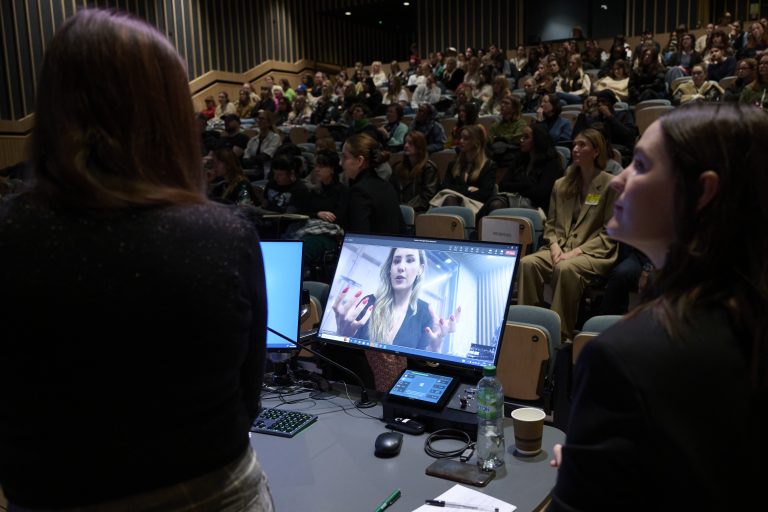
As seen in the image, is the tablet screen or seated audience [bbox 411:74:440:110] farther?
seated audience [bbox 411:74:440:110]

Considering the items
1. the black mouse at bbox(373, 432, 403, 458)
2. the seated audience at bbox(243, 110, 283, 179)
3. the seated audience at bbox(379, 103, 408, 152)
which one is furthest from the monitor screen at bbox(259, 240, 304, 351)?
the seated audience at bbox(243, 110, 283, 179)

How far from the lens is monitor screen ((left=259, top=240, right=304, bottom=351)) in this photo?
74.9 inches

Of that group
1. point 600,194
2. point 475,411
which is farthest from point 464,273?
point 600,194

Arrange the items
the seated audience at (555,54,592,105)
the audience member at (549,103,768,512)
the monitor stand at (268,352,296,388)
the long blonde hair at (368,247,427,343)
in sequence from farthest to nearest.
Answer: the seated audience at (555,54,592,105) → the monitor stand at (268,352,296,388) → the long blonde hair at (368,247,427,343) → the audience member at (549,103,768,512)

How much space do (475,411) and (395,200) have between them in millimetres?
2855

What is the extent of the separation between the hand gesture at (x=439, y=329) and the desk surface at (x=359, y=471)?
23 cm

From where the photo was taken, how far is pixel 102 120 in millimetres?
839

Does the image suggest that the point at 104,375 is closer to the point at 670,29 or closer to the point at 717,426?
the point at 717,426

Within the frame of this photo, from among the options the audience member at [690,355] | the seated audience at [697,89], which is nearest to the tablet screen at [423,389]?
the audience member at [690,355]

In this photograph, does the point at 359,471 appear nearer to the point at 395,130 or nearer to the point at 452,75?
the point at 395,130

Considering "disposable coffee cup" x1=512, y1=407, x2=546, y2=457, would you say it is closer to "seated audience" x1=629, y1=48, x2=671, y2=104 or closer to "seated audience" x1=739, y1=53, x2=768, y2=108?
"seated audience" x1=739, y1=53, x2=768, y2=108

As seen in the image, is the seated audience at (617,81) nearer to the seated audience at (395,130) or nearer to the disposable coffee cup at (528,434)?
the seated audience at (395,130)

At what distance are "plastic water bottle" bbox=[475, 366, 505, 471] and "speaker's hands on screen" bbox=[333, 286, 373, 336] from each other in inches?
16.3

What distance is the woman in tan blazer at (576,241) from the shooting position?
3.82m
